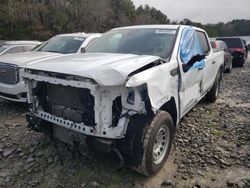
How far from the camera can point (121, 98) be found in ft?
9.77

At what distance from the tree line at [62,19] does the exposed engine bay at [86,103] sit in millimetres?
23996

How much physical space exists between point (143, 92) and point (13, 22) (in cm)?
3249

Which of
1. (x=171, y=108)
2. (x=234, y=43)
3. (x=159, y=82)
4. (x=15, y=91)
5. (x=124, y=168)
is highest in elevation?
(x=159, y=82)

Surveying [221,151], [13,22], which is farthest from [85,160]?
[13,22]

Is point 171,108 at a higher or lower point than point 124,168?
higher

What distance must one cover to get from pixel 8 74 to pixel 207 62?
416 centimetres

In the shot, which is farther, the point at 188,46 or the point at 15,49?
the point at 15,49

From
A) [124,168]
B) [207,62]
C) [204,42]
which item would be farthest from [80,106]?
[204,42]

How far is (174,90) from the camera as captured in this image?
366cm

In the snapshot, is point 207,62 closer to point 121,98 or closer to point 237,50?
point 121,98

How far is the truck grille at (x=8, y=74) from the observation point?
5684 mm

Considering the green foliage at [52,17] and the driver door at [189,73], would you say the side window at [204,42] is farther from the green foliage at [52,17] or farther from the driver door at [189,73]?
the green foliage at [52,17]

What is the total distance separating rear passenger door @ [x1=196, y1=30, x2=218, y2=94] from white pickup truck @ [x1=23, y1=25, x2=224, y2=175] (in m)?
1.16

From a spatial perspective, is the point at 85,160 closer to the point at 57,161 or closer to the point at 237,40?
the point at 57,161
